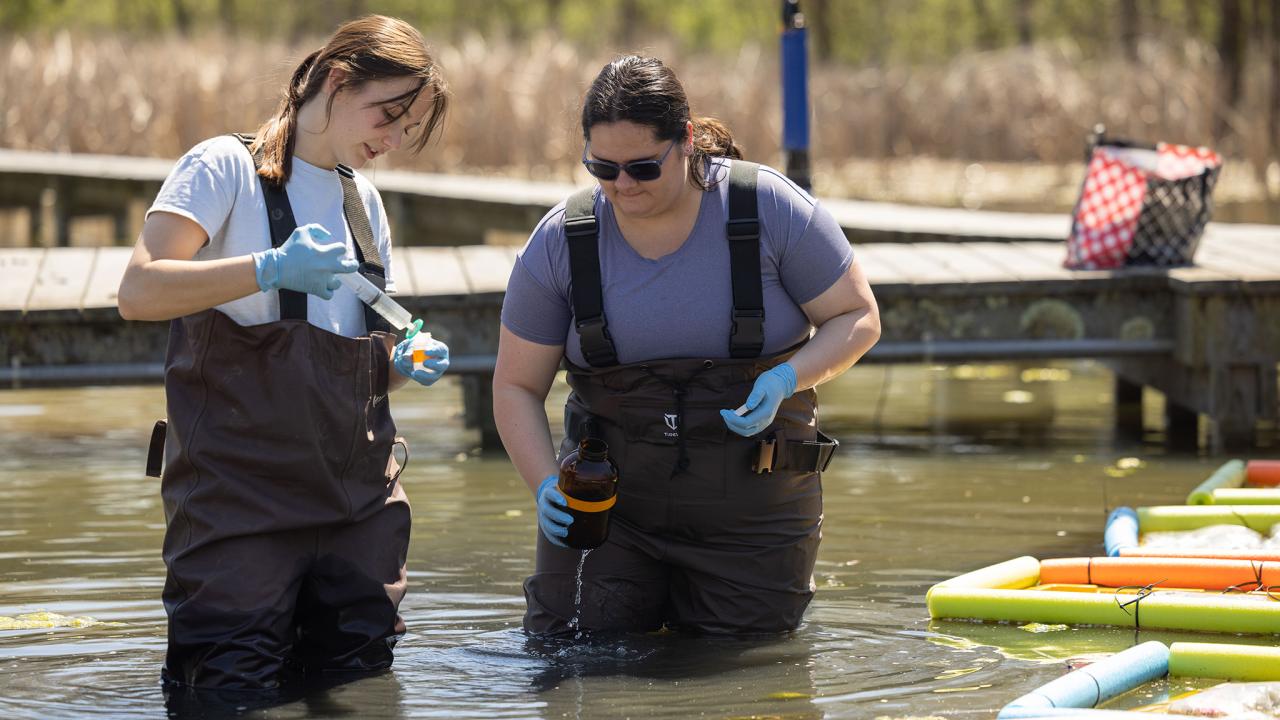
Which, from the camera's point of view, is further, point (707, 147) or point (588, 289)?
point (707, 147)

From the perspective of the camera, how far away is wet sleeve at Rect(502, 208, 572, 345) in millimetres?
4238

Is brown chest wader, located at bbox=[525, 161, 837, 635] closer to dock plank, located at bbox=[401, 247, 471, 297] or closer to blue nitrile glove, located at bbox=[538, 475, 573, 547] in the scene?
blue nitrile glove, located at bbox=[538, 475, 573, 547]

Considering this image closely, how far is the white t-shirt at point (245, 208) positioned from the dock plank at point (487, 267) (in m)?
3.28

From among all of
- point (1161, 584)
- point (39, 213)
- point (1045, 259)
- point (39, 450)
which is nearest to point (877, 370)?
point (1045, 259)

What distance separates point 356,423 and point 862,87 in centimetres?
1810

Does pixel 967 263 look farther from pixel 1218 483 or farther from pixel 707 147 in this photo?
pixel 707 147

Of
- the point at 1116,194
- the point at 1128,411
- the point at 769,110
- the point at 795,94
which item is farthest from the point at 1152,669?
the point at 769,110

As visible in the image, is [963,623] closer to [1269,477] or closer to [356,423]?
[356,423]

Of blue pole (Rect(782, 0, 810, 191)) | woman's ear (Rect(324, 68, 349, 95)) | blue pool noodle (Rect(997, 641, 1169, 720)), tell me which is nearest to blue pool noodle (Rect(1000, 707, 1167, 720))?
blue pool noodle (Rect(997, 641, 1169, 720))

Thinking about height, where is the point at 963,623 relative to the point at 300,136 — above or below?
below

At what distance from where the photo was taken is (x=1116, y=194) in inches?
314

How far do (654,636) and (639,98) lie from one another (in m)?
1.37

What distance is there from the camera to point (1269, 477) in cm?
639

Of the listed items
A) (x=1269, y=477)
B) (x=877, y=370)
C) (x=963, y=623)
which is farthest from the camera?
(x=877, y=370)
